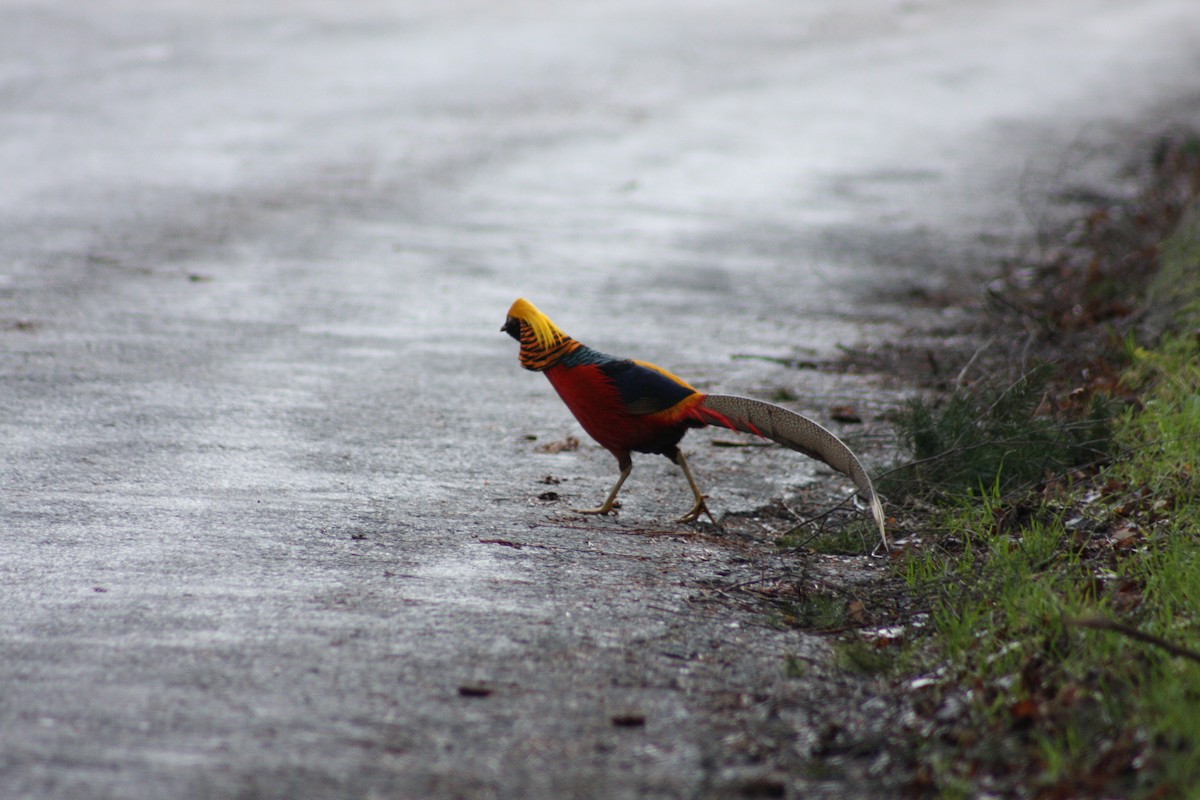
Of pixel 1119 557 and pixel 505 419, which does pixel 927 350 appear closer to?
pixel 505 419

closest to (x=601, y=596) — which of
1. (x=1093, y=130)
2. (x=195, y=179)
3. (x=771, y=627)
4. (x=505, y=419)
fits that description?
(x=771, y=627)

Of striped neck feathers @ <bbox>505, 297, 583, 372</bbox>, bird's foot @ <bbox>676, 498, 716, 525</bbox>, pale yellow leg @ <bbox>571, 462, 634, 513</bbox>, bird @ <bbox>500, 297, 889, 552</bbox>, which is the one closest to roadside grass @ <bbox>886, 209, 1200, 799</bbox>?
bird @ <bbox>500, 297, 889, 552</bbox>

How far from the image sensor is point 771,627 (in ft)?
12.2

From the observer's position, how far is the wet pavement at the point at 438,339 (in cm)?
304

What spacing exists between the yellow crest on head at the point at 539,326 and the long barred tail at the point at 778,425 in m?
0.58

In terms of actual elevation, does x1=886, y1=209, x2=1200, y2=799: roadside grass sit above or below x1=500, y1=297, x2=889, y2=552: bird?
below

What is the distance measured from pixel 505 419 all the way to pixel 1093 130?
36.6 feet

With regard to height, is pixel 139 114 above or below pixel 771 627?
above

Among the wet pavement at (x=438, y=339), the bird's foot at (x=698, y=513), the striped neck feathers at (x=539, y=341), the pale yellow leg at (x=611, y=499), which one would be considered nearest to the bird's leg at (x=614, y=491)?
the pale yellow leg at (x=611, y=499)

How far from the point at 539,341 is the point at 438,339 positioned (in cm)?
297

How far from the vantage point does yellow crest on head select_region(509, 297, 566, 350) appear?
4.64 m

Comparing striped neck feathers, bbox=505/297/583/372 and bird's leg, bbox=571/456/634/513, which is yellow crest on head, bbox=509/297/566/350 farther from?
bird's leg, bbox=571/456/634/513

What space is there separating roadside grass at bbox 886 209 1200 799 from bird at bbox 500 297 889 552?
23.5 inches

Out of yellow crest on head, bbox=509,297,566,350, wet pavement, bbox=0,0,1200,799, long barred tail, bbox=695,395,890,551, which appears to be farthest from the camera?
yellow crest on head, bbox=509,297,566,350
